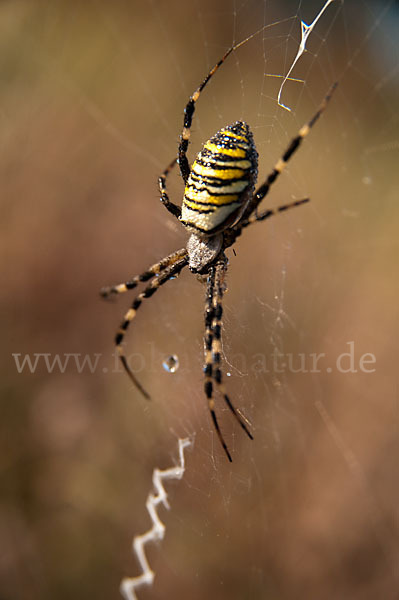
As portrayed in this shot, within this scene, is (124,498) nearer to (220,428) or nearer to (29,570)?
(29,570)

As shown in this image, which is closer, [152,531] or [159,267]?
[159,267]

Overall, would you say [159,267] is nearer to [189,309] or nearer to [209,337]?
[209,337]

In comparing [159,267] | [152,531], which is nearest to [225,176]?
[159,267]

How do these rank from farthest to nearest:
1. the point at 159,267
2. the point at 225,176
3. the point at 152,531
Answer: the point at 152,531 < the point at 159,267 < the point at 225,176

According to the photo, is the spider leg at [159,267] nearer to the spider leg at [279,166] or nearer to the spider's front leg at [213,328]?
the spider's front leg at [213,328]

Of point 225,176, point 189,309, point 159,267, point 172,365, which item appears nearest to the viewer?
point 225,176

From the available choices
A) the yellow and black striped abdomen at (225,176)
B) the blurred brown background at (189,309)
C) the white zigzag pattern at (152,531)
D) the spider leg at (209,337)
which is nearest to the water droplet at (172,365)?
the blurred brown background at (189,309)
